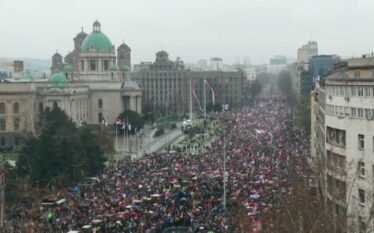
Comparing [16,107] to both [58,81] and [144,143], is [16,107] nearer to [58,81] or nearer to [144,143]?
[58,81]

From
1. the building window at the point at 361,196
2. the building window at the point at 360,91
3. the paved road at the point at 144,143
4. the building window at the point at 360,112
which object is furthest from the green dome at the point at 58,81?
the building window at the point at 361,196

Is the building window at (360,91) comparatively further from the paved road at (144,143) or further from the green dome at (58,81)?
the green dome at (58,81)

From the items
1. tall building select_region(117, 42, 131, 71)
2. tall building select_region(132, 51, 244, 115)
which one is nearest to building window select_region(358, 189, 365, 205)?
tall building select_region(132, 51, 244, 115)

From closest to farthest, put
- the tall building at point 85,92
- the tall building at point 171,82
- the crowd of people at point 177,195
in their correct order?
the crowd of people at point 177,195 → the tall building at point 85,92 → the tall building at point 171,82

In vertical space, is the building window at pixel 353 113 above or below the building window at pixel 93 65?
below

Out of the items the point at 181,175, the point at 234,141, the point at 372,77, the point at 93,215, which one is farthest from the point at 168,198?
the point at 234,141

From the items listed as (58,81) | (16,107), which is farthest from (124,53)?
(16,107)

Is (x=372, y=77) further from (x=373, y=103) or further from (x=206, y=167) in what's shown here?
(x=206, y=167)
